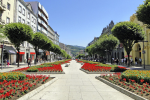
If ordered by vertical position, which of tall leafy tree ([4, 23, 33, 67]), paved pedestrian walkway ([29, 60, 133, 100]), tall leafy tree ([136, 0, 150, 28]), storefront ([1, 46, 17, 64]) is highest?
tall leafy tree ([136, 0, 150, 28])

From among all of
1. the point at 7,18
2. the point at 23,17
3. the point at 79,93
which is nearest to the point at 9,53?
the point at 7,18

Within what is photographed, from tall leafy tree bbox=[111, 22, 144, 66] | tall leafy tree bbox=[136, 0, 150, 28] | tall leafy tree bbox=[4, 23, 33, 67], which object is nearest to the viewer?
tall leafy tree bbox=[136, 0, 150, 28]

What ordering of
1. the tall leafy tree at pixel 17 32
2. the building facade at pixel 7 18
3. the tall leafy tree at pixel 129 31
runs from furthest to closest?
the building facade at pixel 7 18
the tall leafy tree at pixel 129 31
the tall leafy tree at pixel 17 32

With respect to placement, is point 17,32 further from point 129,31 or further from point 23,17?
point 129,31

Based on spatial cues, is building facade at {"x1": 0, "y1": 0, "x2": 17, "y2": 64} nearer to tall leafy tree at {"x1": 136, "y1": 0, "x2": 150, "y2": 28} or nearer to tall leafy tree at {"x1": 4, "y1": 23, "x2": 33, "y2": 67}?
Result: tall leafy tree at {"x1": 4, "y1": 23, "x2": 33, "y2": 67}

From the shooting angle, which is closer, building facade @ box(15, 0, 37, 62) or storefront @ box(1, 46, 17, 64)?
storefront @ box(1, 46, 17, 64)

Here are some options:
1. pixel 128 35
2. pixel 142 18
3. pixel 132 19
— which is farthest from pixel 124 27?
pixel 132 19

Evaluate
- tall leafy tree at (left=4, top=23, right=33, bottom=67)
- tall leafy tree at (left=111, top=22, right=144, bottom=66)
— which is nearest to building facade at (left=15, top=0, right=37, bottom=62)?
tall leafy tree at (left=4, top=23, right=33, bottom=67)

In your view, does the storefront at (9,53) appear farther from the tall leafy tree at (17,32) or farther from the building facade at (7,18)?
the tall leafy tree at (17,32)

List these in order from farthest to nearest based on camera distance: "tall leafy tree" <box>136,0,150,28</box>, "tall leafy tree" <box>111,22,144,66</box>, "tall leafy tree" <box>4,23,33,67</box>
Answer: "tall leafy tree" <box>111,22,144,66</box> < "tall leafy tree" <box>4,23,33,67</box> < "tall leafy tree" <box>136,0,150,28</box>

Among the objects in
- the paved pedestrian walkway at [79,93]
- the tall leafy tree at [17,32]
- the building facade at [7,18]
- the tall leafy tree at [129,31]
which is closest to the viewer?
the paved pedestrian walkway at [79,93]

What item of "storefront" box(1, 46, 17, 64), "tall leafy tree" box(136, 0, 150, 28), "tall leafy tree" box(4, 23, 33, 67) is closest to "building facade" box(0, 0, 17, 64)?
"storefront" box(1, 46, 17, 64)

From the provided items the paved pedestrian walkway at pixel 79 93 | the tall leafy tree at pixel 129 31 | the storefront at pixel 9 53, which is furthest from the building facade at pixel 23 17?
the paved pedestrian walkway at pixel 79 93

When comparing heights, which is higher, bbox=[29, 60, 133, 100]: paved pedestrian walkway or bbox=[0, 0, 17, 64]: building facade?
bbox=[0, 0, 17, 64]: building facade
